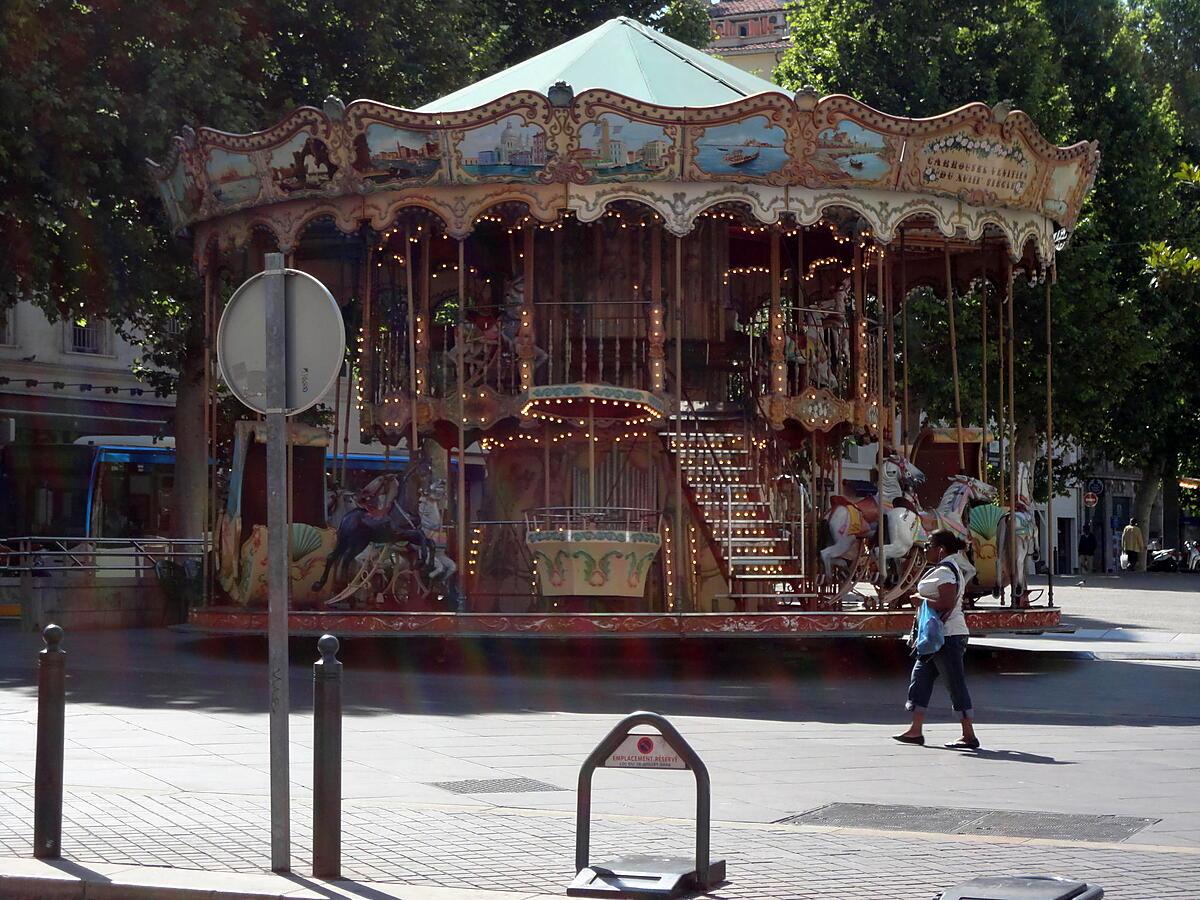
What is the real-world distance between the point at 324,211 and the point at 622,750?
1422 cm

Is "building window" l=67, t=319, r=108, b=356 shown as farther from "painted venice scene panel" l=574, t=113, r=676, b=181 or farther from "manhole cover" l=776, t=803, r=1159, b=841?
"manhole cover" l=776, t=803, r=1159, b=841

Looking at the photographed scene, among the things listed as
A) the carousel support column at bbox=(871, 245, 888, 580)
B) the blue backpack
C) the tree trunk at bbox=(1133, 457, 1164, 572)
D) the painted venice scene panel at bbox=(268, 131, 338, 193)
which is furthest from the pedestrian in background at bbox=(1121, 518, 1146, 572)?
the blue backpack

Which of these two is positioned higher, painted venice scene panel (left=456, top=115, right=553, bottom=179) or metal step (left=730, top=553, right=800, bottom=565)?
painted venice scene panel (left=456, top=115, right=553, bottom=179)

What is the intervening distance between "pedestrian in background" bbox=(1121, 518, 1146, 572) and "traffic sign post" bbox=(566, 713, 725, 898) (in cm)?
5208

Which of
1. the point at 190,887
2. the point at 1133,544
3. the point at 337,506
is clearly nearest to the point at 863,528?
the point at 337,506

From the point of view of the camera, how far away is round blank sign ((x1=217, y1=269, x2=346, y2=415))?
26.5 feet

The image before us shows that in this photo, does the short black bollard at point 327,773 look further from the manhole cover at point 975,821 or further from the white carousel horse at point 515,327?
the white carousel horse at point 515,327

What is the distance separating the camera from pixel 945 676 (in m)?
13.2

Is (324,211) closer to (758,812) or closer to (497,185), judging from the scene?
(497,185)

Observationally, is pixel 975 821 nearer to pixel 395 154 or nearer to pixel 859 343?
pixel 395 154

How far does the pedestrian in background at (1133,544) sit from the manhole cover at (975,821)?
4950cm

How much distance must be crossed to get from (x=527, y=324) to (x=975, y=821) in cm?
1222

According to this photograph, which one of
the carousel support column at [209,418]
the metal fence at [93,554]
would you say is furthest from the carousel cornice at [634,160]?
the metal fence at [93,554]

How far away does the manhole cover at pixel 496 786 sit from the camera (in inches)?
416
